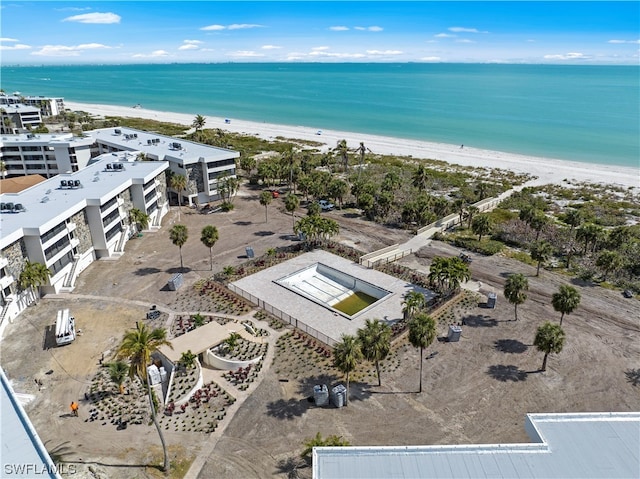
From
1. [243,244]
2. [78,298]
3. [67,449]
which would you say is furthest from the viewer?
[243,244]

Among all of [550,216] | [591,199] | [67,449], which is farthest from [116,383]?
[591,199]

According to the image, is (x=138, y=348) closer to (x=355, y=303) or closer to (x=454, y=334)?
(x=454, y=334)

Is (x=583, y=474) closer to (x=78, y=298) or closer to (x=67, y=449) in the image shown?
(x=67, y=449)

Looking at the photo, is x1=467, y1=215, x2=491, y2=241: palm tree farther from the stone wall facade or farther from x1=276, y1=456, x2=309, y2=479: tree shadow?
the stone wall facade

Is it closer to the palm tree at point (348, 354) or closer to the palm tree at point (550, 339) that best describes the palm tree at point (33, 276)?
the palm tree at point (348, 354)

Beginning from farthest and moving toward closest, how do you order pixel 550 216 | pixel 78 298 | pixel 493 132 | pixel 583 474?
pixel 493 132 → pixel 550 216 → pixel 78 298 → pixel 583 474

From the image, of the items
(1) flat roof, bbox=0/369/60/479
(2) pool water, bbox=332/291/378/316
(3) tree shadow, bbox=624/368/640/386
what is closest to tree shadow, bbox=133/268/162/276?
(2) pool water, bbox=332/291/378/316

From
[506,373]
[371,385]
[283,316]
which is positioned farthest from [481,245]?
[371,385]
